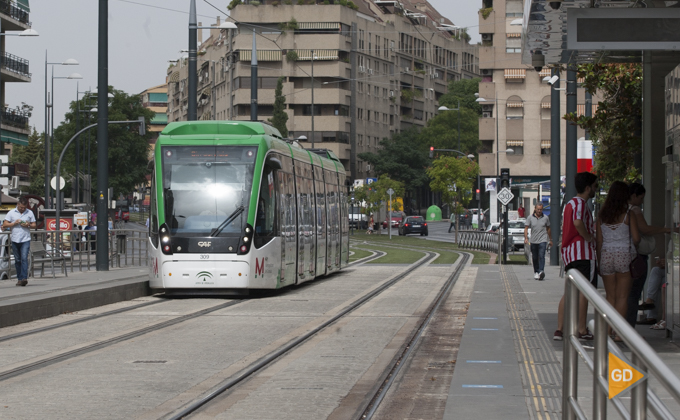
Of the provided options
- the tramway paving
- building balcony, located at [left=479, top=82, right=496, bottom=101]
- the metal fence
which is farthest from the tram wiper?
building balcony, located at [left=479, top=82, right=496, bottom=101]

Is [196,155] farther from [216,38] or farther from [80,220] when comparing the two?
[216,38]

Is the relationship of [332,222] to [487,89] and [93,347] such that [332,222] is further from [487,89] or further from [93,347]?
[487,89]

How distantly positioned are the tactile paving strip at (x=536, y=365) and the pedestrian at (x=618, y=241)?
919 millimetres

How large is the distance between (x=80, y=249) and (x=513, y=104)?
211 ft

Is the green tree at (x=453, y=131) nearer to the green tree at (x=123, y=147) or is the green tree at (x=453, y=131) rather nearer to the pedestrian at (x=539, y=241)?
the green tree at (x=123, y=147)

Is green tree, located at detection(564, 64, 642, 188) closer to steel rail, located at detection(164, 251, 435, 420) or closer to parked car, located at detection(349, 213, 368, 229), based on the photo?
steel rail, located at detection(164, 251, 435, 420)

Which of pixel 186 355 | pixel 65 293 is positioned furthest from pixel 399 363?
pixel 65 293

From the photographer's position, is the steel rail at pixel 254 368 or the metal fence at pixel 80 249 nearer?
the steel rail at pixel 254 368

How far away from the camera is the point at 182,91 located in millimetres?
138625

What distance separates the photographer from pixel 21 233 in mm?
20625

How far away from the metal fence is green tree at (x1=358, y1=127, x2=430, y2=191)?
80.2 m

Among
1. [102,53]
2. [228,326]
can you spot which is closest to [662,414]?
[228,326]

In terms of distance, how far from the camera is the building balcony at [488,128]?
86.0 m

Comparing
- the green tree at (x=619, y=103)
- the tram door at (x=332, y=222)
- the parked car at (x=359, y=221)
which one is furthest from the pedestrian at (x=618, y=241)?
the parked car at (x=359, y=221)
